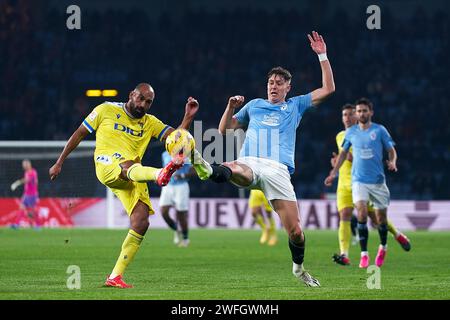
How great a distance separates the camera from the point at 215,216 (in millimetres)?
30250

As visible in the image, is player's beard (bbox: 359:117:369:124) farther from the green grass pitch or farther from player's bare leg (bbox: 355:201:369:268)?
the green grass pitch

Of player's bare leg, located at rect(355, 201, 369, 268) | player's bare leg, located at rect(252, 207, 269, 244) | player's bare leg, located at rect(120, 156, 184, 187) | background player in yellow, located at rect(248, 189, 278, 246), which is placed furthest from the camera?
player's bare leg, located at rect(252, 207, 269, 244)

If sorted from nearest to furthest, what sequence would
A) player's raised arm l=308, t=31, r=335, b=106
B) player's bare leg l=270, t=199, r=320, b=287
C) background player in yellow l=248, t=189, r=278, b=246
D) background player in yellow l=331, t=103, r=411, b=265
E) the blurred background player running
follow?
player's bare leg l=270, t=199, r=320, b=287 < player's raised arm l=308, t=31, r=335, b=106 < background player in yellow l=331, t=103, r=411, b=265 < background player in yellow l=248, t=189, r=278, b=246 < the blurred background player running

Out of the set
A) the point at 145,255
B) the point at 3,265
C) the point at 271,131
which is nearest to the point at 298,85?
the point at 145,255

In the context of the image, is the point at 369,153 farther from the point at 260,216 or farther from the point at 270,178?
the point at 260,216

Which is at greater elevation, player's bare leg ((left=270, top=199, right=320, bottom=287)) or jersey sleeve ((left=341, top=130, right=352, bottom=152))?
jersey sleeve ((left=341, top=130, right=352, bottom=152))

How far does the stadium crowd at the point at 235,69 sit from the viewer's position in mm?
32938

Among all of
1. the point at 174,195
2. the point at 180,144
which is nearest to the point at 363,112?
the point at 180,144

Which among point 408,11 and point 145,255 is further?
point 408,11

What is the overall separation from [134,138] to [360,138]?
5622mm

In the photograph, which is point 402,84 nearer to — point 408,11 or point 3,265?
point 408,11

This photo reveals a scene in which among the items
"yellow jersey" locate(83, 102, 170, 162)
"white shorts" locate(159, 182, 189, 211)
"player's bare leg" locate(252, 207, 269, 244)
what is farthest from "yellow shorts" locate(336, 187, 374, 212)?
"yellow jersey" locate(83, 102, 170, 162)

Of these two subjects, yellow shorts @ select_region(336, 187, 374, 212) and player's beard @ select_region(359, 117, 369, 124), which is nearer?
player's beard @ select_region(359, 117, 369, 124)

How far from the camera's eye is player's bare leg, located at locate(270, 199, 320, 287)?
10.9 metres
